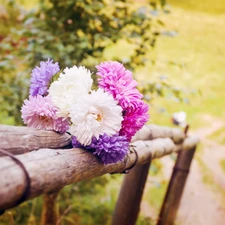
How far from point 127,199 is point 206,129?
468 cm

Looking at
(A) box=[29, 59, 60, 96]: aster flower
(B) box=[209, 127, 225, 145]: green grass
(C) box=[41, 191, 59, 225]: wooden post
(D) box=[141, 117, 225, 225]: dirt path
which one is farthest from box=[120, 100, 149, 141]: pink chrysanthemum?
(B) box=[209, 127, 225, 145]: green grass

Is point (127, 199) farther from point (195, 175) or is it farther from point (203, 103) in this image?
point (203, 103)

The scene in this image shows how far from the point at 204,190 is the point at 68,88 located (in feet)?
13.4

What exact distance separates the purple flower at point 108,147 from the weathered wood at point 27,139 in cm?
6

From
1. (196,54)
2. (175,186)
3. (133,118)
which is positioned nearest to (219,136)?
(196,54)

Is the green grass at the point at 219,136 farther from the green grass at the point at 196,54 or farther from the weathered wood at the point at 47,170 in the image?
the weathered wood at the point at 47,170

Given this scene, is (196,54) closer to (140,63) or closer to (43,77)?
(140,63)

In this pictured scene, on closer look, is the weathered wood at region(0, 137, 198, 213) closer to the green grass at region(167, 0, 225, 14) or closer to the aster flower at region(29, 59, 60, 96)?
the aster flower at region(29, 59, 60, 96)

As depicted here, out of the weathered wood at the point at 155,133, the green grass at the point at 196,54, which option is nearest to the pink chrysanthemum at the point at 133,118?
the weathered wood at the point at 155,133

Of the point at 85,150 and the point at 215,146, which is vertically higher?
the point at 85,150

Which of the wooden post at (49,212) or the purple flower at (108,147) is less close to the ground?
the purple flower at (108,147)

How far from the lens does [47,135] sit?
1.04 meters

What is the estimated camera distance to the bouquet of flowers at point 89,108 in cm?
101

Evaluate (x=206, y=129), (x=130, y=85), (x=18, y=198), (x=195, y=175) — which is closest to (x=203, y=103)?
(x=206, y=129)
